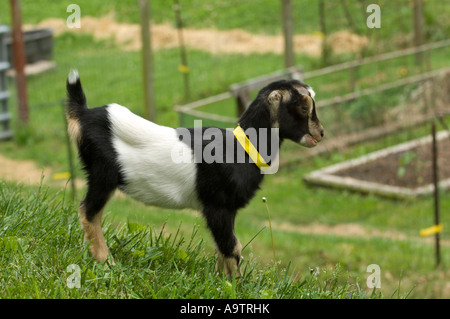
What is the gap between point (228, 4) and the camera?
70.9 ft

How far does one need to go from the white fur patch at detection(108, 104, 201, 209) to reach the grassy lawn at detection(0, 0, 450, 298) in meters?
0.60

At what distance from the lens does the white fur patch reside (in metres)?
4.40

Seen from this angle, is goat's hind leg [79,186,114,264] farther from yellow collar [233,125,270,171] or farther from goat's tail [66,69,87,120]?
yellow collar [233,125,270,171]

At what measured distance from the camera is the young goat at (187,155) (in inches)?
174

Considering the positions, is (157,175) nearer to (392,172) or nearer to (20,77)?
(392,172)

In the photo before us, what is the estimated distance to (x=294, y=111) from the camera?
4465 mm

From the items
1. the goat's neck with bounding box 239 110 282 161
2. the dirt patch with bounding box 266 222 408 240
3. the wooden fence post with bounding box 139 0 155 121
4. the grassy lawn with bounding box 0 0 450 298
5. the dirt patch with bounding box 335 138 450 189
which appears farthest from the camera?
the wooden fence post with bounding box 139 0 155 121

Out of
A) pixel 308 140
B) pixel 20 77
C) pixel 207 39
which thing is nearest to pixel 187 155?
pixel 308 140

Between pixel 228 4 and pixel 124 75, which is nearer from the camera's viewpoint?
pixel 124 75

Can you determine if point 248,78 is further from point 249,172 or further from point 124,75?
point 249,172

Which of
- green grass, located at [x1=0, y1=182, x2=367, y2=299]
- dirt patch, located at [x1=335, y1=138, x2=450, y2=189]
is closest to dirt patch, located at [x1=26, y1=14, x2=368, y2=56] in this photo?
A: dirt patch, located at [x1=335, y1=138, x2=450, y2=189]

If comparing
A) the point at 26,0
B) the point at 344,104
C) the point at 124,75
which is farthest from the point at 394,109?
the point at 26,0

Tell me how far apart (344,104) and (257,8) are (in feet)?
30.2

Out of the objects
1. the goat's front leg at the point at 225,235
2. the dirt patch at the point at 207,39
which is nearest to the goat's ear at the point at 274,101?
the goat's front leg at the point at 225,235
